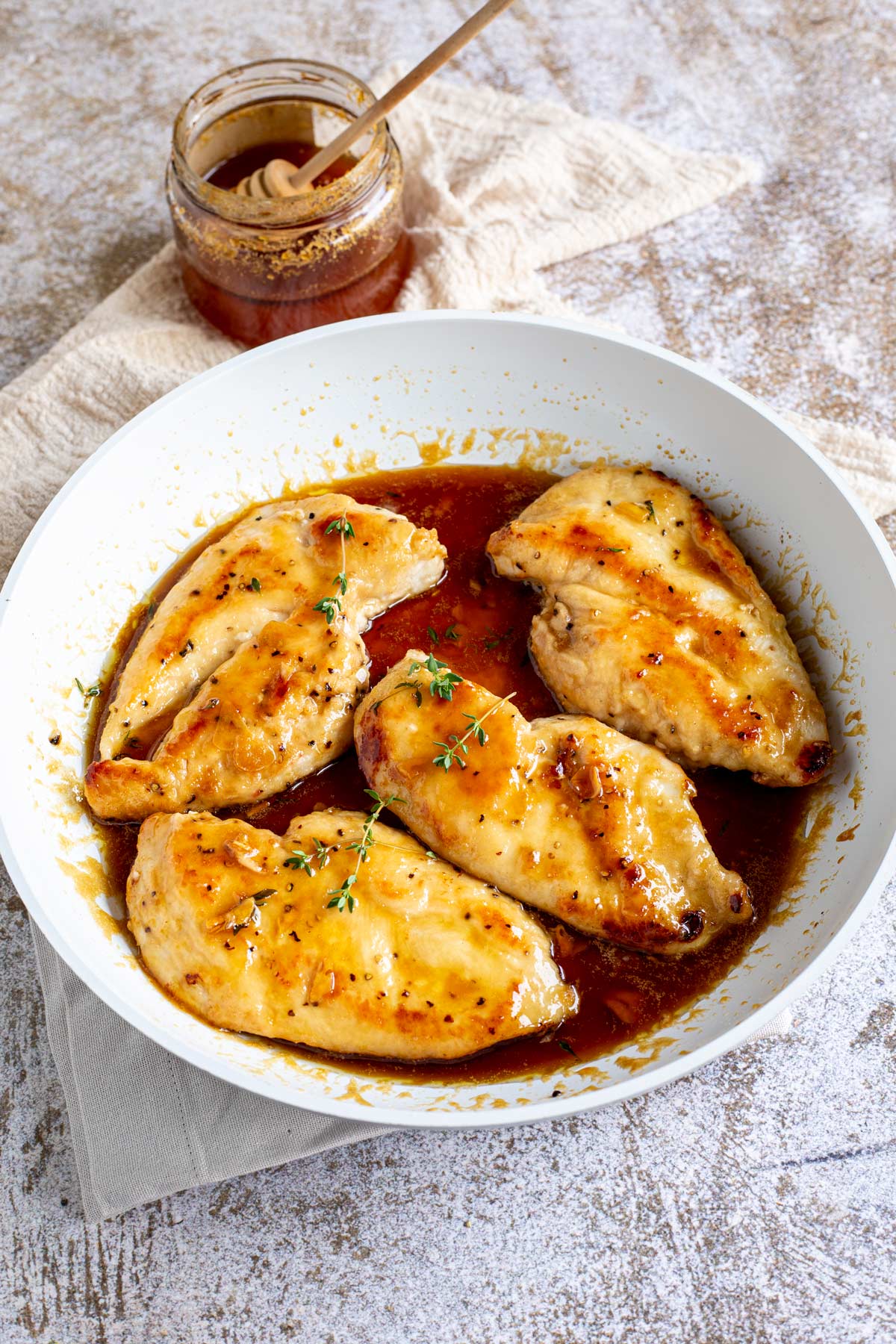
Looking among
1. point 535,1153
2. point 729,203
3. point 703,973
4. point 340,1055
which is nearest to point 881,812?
point 703,973

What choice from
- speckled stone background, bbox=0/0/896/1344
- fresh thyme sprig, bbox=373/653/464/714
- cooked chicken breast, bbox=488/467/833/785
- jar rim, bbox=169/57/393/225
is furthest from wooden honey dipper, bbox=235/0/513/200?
speckled stone background, bbox=0/0/896/1344

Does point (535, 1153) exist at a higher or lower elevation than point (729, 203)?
lower

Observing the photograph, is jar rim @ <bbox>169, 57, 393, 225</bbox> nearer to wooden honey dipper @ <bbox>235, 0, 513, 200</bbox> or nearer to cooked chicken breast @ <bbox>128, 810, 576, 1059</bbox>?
wooden honey dipper @ <bbox>235, 0, 513, 200</bbox>

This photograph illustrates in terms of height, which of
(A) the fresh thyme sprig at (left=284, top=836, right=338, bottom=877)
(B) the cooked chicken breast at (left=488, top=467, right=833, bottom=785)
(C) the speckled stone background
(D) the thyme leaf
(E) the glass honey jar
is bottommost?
(C) the speckled stone background

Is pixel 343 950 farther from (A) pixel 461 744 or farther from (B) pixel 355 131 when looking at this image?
(B) pixel 355 131

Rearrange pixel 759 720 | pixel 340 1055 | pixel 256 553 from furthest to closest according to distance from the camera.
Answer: pixel 256 553 → pixel 759 720 → pixel 340 1055

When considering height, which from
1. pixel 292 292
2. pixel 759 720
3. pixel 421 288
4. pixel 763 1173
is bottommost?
pixel 763 1173

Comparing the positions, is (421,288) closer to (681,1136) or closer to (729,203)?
(729,203)
